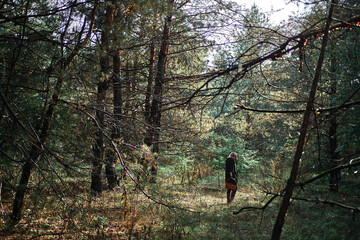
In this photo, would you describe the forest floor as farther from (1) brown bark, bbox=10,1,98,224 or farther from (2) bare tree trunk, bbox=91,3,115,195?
(2) bare tree trunk, bbox=91,3,115,195

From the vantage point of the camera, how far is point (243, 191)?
1175cm

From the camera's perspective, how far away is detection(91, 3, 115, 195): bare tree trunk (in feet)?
16.8

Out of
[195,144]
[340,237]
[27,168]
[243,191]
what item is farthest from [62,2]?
[243,191]

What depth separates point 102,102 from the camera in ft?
21.3

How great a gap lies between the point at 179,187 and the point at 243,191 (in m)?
→ 3.01

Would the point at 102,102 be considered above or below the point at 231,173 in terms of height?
above

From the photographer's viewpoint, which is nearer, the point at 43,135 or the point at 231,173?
the point at 43,135

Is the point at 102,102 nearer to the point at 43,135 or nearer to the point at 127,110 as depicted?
the point at 127,110

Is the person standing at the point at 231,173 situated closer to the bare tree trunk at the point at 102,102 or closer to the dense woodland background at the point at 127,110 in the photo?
the dense woodland background at the point at 127,110

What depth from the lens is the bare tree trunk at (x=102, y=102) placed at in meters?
5.12

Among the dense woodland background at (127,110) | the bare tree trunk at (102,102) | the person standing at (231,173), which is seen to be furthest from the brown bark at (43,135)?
the person standing at (231,173)

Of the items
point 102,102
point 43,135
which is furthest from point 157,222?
point 43,135

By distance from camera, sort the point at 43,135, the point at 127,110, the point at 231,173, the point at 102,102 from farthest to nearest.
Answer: the point at 231,173
the point at 102,102
the point at 127,110
the point at 43,135

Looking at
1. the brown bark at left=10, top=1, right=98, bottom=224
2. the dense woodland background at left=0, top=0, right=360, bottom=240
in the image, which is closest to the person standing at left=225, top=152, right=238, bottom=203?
the dense woodland background at left=0, top=0, right=360, bottom=240
